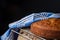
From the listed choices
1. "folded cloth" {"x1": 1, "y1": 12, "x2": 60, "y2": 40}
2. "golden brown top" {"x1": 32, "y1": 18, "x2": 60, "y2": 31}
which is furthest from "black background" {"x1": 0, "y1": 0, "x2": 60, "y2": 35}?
"golden brown top" {"x1": 32, "y1": 18, "x2": 60, "y2": 31}

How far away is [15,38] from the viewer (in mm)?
716

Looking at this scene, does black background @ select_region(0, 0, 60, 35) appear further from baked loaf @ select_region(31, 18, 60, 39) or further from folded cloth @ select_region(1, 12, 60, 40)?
baked loaf @ select_region(31, 18, 60, 39)

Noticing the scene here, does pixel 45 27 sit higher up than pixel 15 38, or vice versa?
pixel 45 27

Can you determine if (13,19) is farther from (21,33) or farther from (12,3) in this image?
(21,33)

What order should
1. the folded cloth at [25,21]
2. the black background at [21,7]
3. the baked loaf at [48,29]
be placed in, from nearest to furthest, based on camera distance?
the baked loaf at [48,29] → the folded cloth at [25,21] → the black background at [21,7]

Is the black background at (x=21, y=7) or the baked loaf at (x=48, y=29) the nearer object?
the baked loaf at (x=48, y=29)

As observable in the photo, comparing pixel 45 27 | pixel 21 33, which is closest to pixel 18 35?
pixel 21 33

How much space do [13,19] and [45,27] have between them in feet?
1.07

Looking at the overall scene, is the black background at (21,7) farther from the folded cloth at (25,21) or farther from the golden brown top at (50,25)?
the golden brown top at (50,25)

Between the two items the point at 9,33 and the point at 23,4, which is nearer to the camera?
the point at 9,33

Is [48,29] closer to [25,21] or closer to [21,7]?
[25,21]

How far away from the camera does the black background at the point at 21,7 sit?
82cm

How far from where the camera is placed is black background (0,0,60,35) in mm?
822

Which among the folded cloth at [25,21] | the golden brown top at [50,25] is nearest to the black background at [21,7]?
the folded cloth at [25,21]
